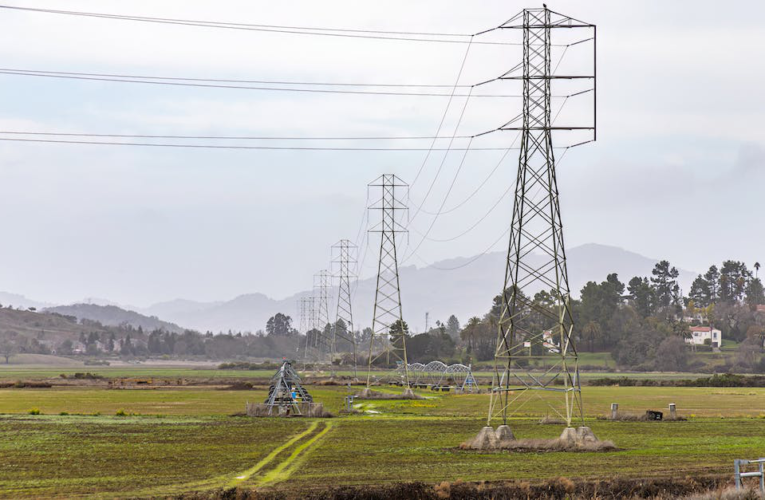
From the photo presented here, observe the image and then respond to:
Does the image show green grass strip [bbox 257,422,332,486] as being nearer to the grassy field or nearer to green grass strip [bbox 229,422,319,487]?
the grassy field

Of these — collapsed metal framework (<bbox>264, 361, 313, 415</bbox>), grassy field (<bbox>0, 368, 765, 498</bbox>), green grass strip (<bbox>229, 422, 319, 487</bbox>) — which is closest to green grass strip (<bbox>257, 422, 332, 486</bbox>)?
grassy field (<bbox>0, 368, 765, 498</bbox>)

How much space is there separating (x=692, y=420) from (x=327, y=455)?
39.7 metres

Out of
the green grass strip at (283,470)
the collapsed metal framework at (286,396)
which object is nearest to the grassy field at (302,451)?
the green grass strip at (283,470)

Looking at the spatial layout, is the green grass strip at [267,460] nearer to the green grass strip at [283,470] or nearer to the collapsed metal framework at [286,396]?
the green grass strip at [283,470]

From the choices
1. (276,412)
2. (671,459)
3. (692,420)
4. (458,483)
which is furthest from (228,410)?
(458,483)

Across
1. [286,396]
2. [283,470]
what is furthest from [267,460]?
[286,396]

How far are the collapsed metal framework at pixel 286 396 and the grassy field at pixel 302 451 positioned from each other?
4.12 m

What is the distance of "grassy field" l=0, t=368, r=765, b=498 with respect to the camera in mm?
36938

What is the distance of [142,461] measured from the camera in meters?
43.3

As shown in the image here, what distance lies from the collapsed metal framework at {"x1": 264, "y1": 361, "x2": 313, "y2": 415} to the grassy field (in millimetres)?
4121

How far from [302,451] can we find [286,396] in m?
31.6

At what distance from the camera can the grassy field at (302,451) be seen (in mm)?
36938

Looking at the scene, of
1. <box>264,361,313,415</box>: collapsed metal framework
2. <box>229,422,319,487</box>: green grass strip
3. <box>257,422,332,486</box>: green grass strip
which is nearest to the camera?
<box>257,422,332,486</box>: green grass strip

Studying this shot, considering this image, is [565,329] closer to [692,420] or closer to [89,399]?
[692,420]
